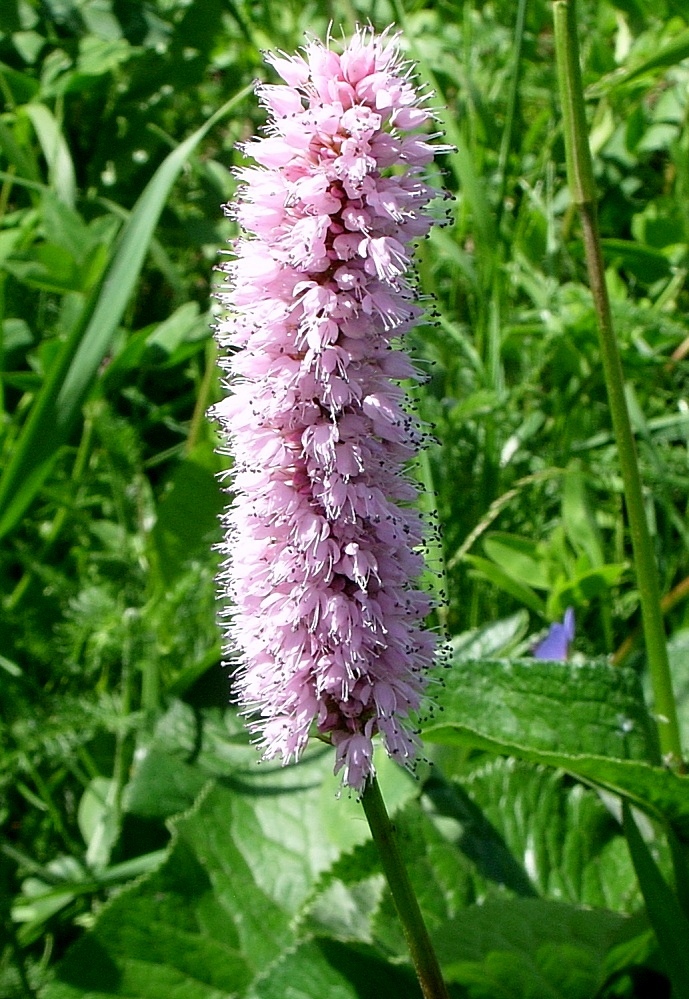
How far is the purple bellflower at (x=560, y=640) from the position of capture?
9.21 feet

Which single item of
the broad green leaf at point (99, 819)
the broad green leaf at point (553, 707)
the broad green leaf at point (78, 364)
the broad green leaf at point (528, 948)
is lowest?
the broad green leaf at point (528, 948)

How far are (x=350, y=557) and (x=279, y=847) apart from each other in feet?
4.97

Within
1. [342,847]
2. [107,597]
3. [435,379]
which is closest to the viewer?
[342,847]

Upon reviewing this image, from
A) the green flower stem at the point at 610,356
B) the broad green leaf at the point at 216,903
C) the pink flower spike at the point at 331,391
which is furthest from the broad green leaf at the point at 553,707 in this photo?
the pink flower spike at the point at 331,391

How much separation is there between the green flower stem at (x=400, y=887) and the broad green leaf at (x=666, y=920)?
40 centimetres

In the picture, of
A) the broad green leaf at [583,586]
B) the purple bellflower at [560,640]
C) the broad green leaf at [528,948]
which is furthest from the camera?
the purple bellflower at [560,640]

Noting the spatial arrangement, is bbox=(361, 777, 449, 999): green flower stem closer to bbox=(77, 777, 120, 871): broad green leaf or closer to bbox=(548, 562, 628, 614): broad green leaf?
bbox=(548, 562, 628, 614): broad green leaf

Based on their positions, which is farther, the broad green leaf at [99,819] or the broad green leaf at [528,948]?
the broad green leaf at [99,819]

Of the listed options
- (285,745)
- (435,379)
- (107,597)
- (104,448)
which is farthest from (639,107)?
(285,745)

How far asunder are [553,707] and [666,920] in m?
0.60

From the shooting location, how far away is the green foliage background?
2.35 meters

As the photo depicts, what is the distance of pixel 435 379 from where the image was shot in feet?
11.2

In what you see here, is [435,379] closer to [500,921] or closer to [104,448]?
[104,448]

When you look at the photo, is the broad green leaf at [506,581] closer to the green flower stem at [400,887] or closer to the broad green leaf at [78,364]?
the broad green leaf at [78,364]
